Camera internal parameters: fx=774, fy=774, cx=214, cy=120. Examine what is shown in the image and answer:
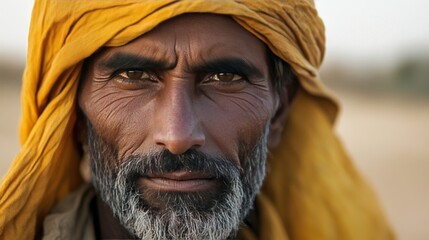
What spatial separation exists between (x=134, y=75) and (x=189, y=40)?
0.24m

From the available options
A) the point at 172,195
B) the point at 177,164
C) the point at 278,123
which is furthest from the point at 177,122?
the point at 278,123

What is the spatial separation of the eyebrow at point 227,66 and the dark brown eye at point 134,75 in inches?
7.1

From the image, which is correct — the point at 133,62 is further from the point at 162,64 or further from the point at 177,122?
the point at 177,122

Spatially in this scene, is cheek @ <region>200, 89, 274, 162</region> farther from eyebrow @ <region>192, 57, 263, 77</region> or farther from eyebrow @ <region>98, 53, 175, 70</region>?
eyebrow @ <region>98, 53, 175, 70</region>

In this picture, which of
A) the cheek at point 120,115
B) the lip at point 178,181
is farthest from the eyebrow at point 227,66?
the lip at point 178,181

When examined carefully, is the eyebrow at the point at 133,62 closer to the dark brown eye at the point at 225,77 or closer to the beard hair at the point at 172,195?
the dark brown eye at the point at 225,77

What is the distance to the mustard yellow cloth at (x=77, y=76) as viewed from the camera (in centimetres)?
268

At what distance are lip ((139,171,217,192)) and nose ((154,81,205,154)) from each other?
4.4 inches

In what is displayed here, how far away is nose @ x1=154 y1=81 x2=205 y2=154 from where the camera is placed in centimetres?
260

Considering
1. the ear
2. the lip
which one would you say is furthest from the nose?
the ear

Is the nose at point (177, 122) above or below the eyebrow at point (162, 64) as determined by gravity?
below

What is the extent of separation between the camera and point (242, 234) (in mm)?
3203

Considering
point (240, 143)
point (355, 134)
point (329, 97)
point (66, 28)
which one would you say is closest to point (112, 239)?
point (240, 143)

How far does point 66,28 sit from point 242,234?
1118mm
